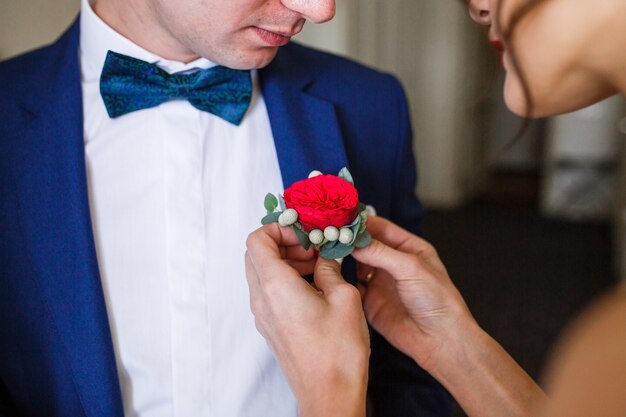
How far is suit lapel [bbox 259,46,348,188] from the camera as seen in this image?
1481 mm

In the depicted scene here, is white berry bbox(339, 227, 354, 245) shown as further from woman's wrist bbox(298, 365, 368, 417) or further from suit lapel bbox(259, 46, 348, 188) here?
suit lapel bbox(259, 46, 348, 188)

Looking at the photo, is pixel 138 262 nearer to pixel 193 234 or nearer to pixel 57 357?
pixel 193 234

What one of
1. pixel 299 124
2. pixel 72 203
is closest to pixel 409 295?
pixel 299 124

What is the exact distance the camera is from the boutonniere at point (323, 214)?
114 centimetres

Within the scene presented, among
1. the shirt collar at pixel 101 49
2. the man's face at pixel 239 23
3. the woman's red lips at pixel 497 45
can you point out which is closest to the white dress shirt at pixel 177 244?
the shirt collar at pixel 101 49

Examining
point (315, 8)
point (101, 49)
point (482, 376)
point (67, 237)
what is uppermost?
point (315, 8)

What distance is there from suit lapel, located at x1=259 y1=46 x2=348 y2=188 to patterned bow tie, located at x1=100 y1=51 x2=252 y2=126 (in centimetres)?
7

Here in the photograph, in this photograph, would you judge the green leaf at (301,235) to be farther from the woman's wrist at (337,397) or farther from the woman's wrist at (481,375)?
the woman's wrist at (481,375)

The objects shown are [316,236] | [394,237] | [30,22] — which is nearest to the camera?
[316,236]

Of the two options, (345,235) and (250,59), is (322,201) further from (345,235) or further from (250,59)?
(250,59)

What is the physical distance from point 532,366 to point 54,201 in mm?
3079

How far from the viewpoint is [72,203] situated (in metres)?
1.33

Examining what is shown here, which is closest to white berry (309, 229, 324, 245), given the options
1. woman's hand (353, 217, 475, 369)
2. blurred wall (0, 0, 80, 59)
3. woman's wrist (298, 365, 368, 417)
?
woman's hand (353, 217, 475, 369)

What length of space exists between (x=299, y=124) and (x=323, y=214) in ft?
1.49
